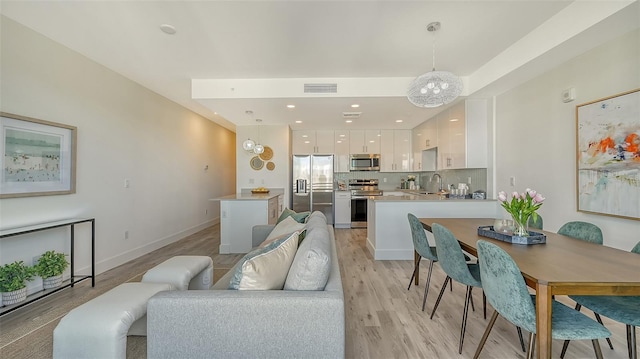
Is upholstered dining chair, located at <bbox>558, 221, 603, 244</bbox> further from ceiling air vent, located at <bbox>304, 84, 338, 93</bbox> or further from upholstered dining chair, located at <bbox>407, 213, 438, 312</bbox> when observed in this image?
ceiling air vent, located at <bbox>304, 84, 338, 93</bbox>

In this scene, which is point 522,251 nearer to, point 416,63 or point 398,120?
point 416,63

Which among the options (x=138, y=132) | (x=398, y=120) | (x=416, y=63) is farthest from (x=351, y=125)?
(x=138, y=132)

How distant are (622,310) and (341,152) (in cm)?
547

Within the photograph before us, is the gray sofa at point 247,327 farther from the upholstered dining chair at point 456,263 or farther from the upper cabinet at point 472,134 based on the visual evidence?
the upper cabinet at point 472,134

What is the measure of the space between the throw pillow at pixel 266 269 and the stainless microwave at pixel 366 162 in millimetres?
5163

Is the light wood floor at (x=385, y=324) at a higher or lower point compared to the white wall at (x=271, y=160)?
lower

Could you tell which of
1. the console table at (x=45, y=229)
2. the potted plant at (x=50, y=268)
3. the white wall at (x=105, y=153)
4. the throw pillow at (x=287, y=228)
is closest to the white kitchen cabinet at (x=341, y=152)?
the white wall at (x=105, y=153)

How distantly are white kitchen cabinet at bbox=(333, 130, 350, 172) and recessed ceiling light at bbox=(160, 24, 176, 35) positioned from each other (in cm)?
446

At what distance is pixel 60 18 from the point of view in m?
2.42

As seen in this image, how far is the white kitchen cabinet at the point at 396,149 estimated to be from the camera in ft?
21.8

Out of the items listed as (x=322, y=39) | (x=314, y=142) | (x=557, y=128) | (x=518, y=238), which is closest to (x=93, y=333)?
(x=518, y=238)

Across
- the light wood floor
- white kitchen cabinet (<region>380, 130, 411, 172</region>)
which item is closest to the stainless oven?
white kitchen cabinet (<region>380, 130, 411, 172</region>)

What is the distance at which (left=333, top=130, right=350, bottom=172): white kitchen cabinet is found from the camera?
669cm

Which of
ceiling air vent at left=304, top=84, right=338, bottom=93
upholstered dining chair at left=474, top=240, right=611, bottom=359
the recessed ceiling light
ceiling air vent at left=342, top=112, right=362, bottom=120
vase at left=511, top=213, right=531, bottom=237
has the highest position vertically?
the recessed ceiling light
